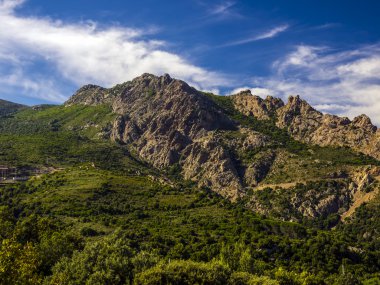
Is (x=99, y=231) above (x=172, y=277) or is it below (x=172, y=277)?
below

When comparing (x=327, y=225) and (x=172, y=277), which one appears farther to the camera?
(x=327, y=225)

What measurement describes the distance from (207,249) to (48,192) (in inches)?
2676

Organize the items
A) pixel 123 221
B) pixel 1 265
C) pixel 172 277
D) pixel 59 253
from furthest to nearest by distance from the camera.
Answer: pixel 123 221 < pixel 59 253 < pixel 172 277 < pixel 1 265

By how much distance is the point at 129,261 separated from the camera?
6141 cm

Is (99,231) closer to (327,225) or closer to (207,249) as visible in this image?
(207,249)

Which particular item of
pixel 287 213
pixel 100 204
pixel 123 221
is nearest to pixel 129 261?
pixel 123 221

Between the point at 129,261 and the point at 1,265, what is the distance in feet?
75.3

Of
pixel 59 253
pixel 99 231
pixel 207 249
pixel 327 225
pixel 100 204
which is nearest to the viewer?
pixel 59 253

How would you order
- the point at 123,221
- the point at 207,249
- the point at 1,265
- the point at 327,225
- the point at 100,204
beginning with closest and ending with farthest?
the point at 1,265, the point at 207,249, the point at 123,221, the point at 100,204, the point at 327,225

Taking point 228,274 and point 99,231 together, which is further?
point 99,231

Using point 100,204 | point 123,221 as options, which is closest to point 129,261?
point 123,221

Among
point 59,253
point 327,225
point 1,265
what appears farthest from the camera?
point 327,225

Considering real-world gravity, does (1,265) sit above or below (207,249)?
above

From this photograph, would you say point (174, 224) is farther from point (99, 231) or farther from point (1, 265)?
point (1, 265)
